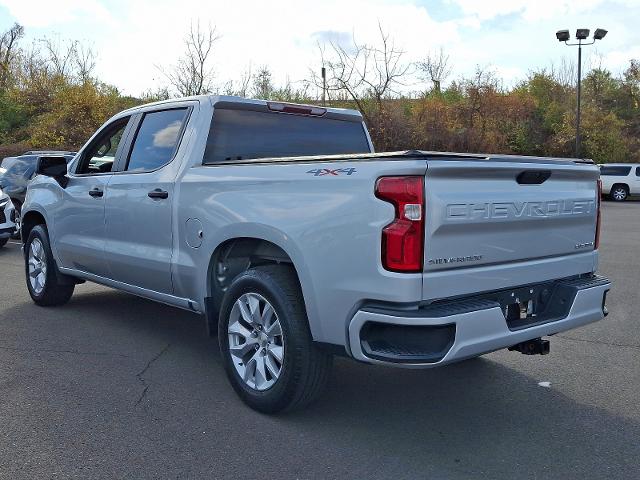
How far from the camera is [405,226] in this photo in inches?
127

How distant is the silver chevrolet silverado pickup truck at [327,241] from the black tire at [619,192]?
27.9 metres

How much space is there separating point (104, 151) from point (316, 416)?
3342mm

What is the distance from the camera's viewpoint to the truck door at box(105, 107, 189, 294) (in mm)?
4863

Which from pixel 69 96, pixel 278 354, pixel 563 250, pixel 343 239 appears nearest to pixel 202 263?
pixel 278 354

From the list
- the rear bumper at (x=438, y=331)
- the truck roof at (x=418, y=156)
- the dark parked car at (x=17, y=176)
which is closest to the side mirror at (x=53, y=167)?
the truck roof at (x=418, y=156)

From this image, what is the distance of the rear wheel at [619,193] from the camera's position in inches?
1187

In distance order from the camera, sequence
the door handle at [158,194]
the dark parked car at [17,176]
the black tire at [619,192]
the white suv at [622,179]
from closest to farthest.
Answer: the door handle at [158,194] < the dark parked car at [17,176] < the white suv at [622,179] < the black tire at [619,192]

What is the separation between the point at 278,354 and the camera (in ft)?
12.9

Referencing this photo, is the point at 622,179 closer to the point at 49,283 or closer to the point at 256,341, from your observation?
the point at 49,283

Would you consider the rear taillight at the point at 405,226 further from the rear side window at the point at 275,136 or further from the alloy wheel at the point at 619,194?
the alloy wheel at the point at 619,194

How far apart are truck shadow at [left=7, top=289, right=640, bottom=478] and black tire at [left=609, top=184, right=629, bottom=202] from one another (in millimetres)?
27747

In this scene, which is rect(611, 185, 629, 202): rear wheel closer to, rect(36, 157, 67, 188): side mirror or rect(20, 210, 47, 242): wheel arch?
rect(20, 210, 47, 242): wheel arch

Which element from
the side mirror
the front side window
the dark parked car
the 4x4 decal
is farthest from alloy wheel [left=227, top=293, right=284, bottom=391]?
the dark parked car

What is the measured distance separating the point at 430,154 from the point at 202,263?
188 cm
